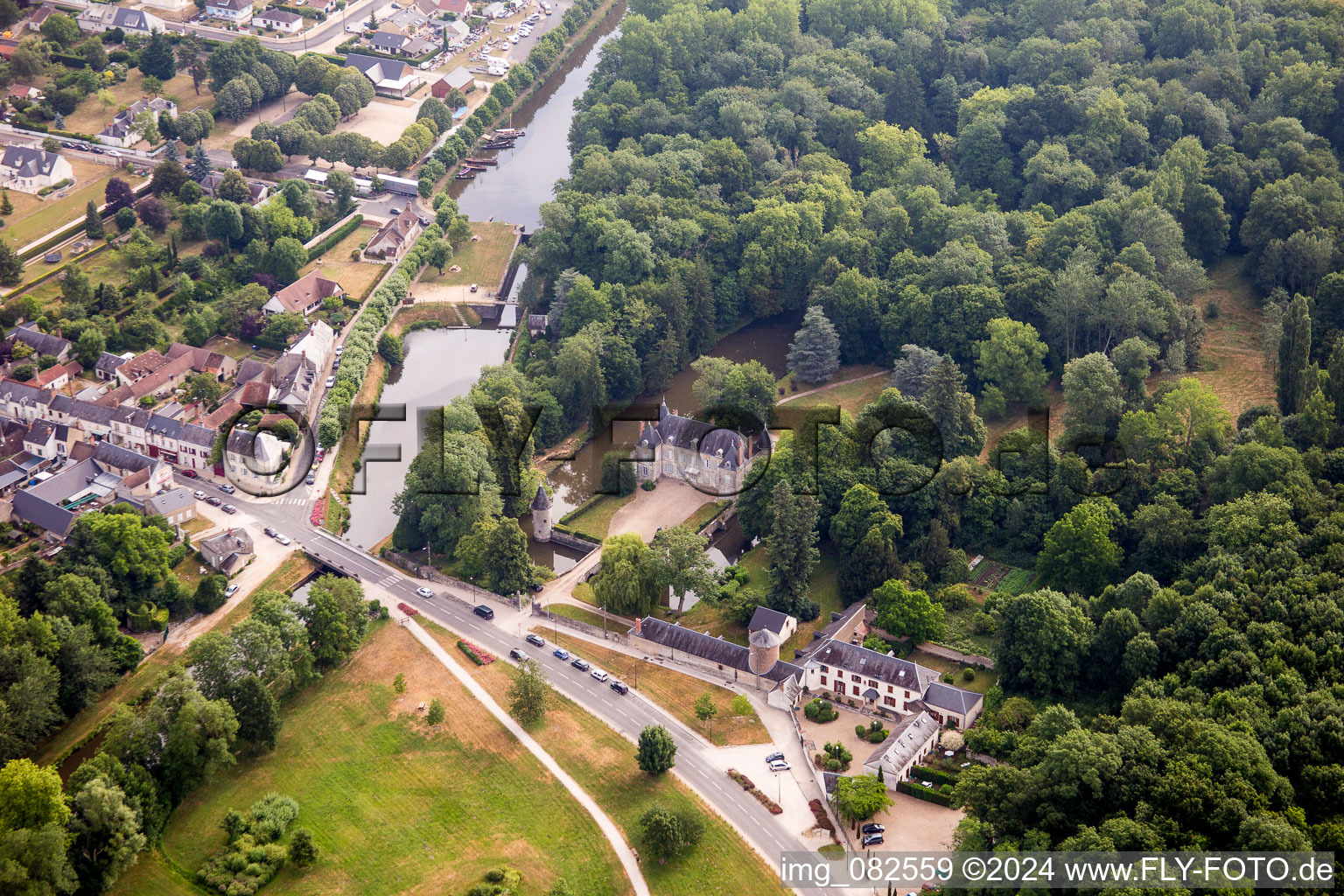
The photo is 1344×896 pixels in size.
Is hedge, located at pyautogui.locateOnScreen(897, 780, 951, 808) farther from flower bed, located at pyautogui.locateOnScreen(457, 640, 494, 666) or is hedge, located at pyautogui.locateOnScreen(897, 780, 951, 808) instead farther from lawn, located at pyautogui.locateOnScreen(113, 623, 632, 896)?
flower bed, located at pyautogui.locateOnScreen(457, 640, 494, 666)

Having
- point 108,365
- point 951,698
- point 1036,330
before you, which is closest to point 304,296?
point 108,365

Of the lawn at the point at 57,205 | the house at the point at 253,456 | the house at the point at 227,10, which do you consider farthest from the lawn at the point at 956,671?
the house at the point at 227,10

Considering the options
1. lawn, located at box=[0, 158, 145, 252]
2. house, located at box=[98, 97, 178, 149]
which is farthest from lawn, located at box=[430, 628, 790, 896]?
house, located at box=[98, 97, 178, 149]

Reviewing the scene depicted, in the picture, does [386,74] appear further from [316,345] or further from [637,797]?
[637,797]

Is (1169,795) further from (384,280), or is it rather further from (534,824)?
(384,280)

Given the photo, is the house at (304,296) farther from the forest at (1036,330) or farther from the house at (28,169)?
the house at (28,169)

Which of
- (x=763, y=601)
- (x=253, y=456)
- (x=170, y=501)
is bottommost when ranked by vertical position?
(x=170, y=501)
